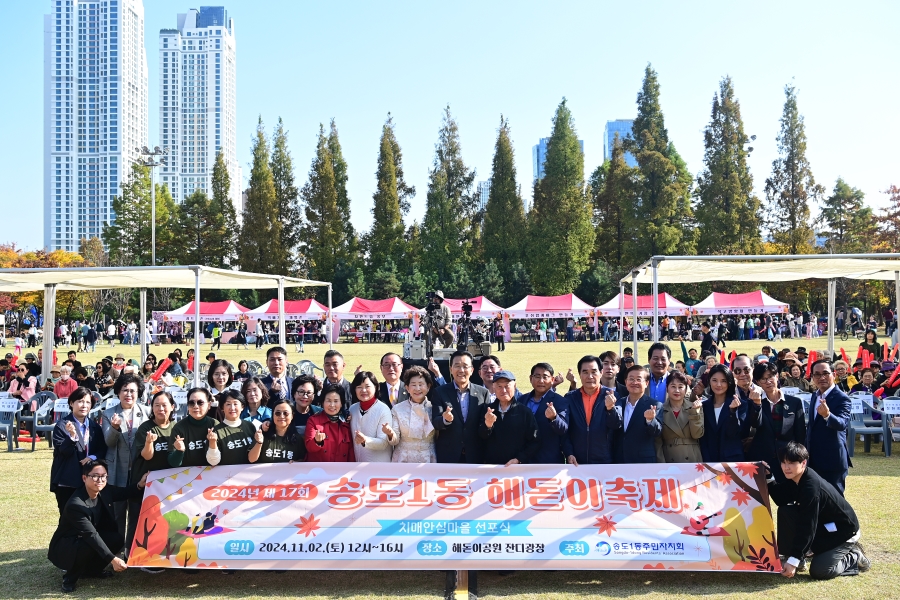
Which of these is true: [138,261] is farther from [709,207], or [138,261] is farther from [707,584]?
[707,584]

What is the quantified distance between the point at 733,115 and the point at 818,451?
40.9 metres

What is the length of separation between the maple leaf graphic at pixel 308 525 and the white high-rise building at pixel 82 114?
393ft

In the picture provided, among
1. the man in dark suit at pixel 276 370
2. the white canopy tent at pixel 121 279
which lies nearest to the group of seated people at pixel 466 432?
the man in dark suit at pixel 276 370

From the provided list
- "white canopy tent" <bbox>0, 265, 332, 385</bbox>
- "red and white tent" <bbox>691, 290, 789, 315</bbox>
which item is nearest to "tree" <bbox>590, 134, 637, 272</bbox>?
"red and white tent" <bbox>691, 290, 789, 315</bbox>

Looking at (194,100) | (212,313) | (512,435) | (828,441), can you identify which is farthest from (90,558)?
(194,100)

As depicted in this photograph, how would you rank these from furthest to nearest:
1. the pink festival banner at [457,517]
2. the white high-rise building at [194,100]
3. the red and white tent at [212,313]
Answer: the white high-rise building at [194,100]
the red and white tent at [212,313]
the pink festival banner at [457,517]

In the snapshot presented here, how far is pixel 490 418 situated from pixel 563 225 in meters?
40.2

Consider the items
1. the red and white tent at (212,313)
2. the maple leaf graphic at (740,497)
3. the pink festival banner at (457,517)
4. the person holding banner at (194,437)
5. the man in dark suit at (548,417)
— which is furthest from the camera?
the red and white tent at (212,313)

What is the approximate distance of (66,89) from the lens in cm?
11269

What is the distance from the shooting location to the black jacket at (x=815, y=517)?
186 inches

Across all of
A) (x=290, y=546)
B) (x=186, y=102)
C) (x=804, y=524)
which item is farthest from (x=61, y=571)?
(x=186, y=102)

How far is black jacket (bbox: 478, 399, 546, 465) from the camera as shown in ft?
16.8

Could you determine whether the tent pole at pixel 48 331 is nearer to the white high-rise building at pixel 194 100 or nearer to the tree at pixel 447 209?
the tree at pixel 447 209

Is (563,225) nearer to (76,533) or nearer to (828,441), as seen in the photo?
(828,441)
